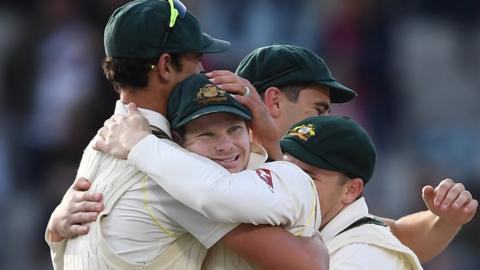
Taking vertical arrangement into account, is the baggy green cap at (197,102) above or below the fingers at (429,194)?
above

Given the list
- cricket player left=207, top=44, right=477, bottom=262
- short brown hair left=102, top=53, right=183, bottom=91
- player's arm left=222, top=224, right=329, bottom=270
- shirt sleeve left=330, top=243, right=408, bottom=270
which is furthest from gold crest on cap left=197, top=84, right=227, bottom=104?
cricket player left=207, top=44, right=477, bottom=262

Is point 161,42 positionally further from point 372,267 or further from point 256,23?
point 256,23

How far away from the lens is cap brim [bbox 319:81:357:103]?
511 centimetres

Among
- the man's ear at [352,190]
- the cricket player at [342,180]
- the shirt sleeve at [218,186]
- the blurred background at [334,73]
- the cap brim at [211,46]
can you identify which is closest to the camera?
the shirt sleeve at [218,186]

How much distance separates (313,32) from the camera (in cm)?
1062

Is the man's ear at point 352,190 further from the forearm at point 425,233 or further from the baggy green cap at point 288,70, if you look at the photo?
the forearm at point 425,233

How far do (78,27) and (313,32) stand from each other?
211 cm

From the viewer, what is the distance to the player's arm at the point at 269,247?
3.76 m

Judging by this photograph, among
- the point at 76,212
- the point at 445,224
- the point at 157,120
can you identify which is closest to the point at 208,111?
the point at 157,120

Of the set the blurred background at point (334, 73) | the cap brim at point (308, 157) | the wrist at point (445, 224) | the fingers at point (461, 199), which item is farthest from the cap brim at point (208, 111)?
the blurred background at point (334, 73)

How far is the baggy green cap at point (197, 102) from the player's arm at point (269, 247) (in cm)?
40

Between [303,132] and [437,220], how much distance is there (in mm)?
1061

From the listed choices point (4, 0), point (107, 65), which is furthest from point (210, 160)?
point (4, 0)

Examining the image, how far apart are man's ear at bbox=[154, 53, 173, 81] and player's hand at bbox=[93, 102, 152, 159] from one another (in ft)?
0.47
